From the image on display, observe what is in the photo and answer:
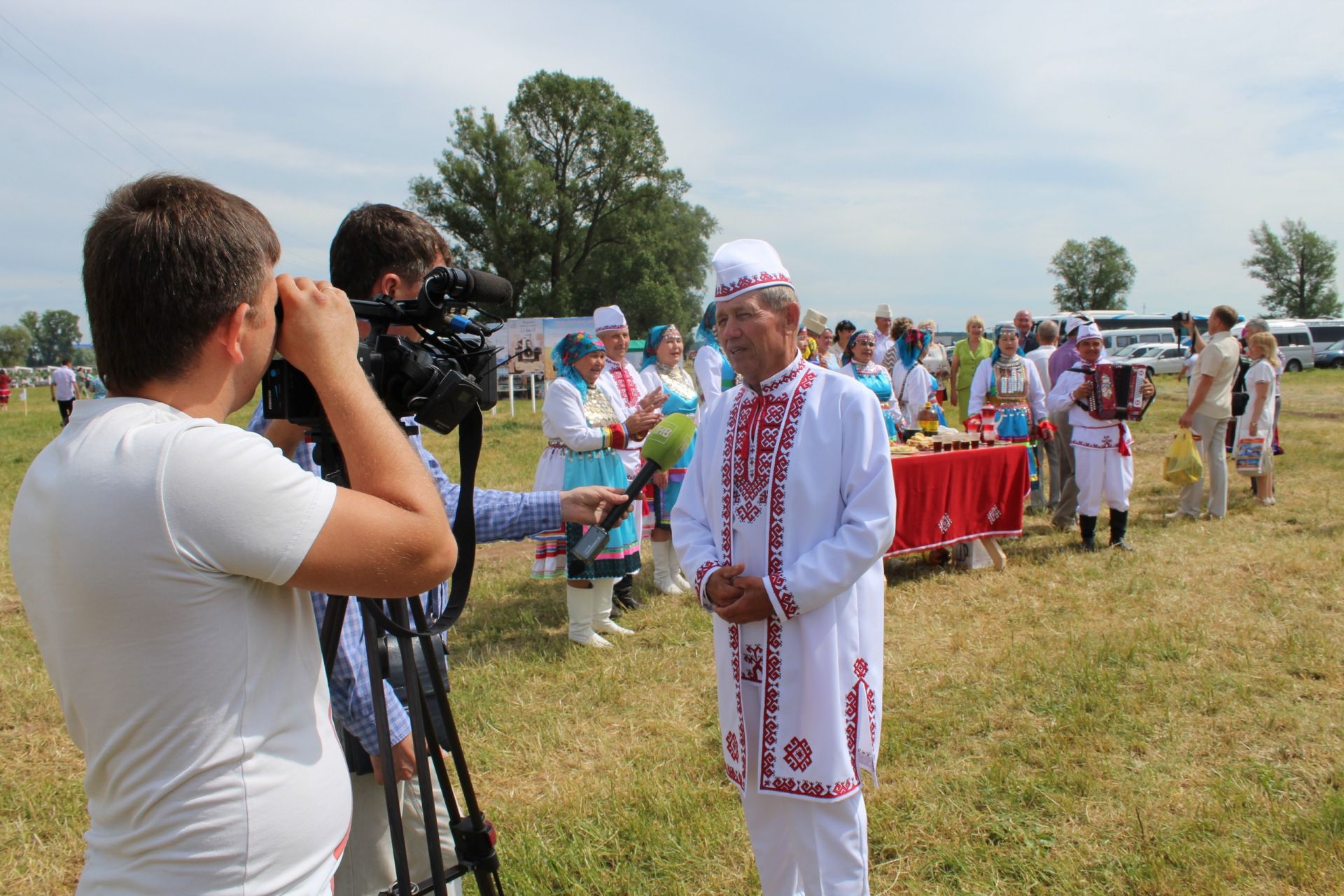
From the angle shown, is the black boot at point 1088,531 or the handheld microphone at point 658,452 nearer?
the handheld microphone at point 658,452

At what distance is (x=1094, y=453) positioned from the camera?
22.7 feet

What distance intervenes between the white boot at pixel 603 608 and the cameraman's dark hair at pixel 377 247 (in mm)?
3699

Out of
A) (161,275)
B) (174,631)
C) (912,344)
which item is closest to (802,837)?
(174,631)

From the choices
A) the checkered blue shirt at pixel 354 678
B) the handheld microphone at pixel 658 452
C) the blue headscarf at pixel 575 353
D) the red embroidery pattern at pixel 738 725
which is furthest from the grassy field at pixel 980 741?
the blue headscarf at pixel 575 353

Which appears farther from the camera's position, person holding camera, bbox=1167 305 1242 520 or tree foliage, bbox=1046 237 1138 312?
tree foliage, bbox=1046 237 1138 312

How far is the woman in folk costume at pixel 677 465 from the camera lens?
660 centimetres

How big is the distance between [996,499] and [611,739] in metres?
3.95

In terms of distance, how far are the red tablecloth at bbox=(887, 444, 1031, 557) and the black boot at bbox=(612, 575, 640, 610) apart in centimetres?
191

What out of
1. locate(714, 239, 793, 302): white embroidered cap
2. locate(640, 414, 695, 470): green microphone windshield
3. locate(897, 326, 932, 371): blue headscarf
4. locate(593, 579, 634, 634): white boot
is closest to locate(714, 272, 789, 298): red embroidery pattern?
locate(714, 239, 793, 302): white embroidered cap

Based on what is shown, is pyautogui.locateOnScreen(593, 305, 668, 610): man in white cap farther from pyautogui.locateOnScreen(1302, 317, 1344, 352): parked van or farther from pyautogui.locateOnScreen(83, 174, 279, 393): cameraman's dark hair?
pyautogui.locateOnScreen(1302, 317, 1344, 352): parked van

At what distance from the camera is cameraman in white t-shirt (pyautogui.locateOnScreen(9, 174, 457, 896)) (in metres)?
1.04

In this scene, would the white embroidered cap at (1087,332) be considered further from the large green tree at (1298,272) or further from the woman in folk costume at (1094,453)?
the large green tree at (1298,272)

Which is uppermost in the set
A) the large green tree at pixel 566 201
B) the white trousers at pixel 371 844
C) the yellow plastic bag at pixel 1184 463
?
the large green tree at pixel 566 201

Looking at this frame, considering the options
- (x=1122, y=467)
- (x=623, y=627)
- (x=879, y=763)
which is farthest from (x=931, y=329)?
(x=879, y=763)
